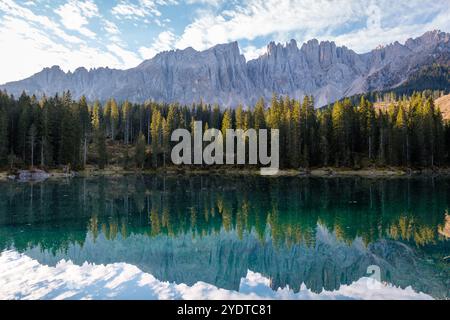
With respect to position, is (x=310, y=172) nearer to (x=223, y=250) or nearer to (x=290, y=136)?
(x=290, y=136)

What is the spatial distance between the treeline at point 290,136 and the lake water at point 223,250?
46912 mm

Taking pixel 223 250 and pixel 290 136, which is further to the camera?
pixel 290 136

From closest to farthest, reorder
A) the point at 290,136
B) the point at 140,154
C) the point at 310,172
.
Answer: the point at 310,172
the point at 290,136
the point at 140,154

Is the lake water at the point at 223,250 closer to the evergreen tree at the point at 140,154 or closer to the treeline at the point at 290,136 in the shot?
the treeline at the point at 290,136

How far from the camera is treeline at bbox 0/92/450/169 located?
77250mm

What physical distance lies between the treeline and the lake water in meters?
46.9

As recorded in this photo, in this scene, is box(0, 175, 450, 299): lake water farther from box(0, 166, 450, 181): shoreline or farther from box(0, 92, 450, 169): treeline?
box(0, 92, 450, 169): treeline

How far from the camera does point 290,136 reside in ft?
287

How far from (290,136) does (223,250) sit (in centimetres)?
7038

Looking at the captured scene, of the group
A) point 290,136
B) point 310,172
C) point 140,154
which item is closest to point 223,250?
point 310,172

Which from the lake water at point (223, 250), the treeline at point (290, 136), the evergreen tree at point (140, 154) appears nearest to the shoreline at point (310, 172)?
the treeline at point (290, 136)

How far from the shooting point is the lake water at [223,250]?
14195 millimetres

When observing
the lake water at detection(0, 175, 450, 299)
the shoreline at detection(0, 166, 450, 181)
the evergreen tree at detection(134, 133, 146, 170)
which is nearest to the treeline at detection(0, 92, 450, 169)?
the evergreen tree at detection(134, 133, 146, 170)

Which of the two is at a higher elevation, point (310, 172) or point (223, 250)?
point (310, 172)
